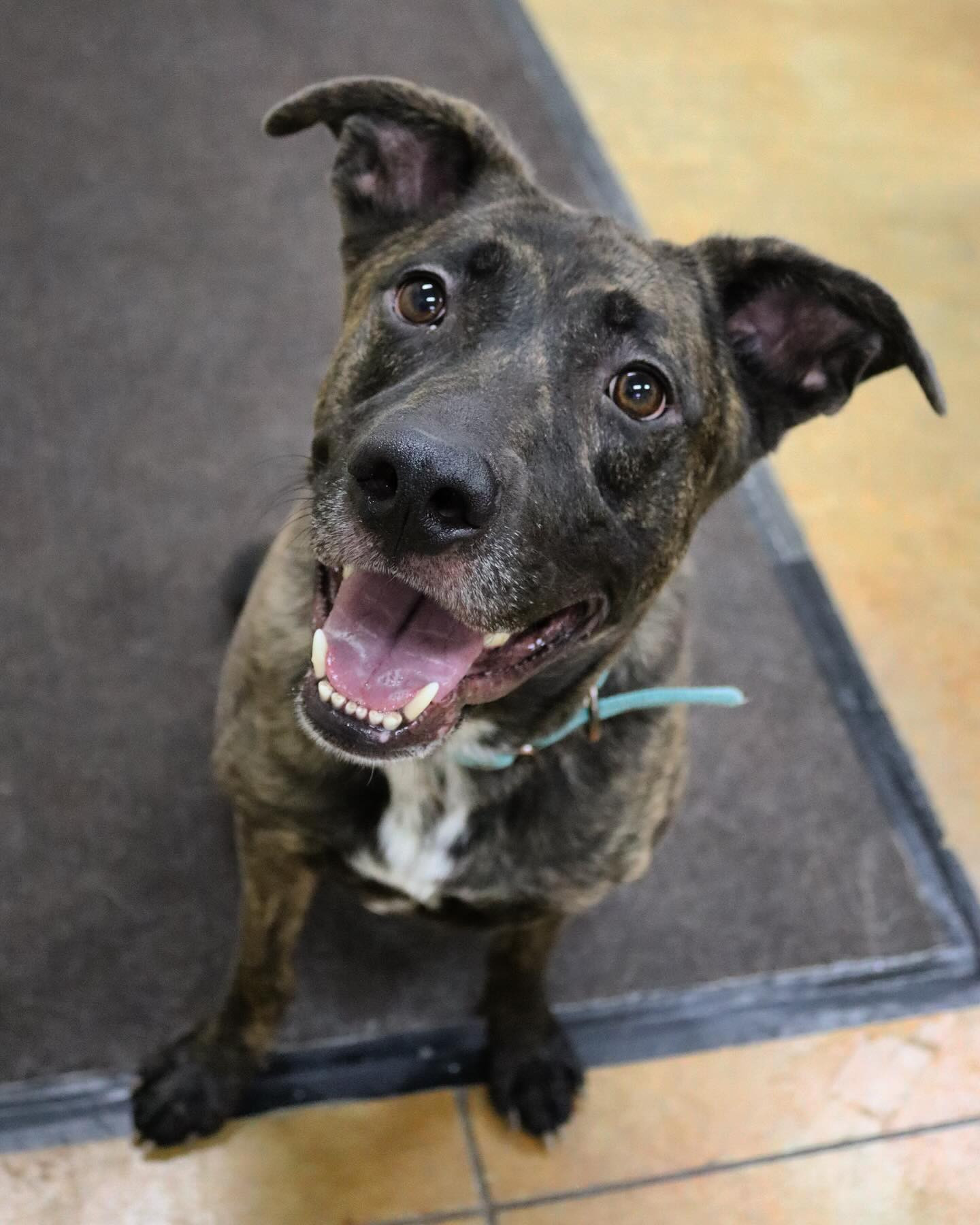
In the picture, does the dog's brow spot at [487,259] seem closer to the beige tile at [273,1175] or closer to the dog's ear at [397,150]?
the dog's ear at [397,150]

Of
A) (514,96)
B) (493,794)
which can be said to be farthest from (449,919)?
(514,96)

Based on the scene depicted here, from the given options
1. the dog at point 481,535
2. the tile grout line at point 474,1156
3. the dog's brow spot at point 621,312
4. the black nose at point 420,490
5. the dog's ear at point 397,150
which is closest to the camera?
the black nose at point 420,490

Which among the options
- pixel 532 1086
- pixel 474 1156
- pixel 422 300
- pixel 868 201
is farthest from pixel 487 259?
pixel 868 201

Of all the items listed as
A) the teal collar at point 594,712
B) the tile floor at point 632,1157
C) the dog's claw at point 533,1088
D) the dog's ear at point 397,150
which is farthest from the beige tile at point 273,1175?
the dog's ear at point 397,150

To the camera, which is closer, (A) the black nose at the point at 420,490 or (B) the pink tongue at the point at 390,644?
(A) the black nose at the point at 420,490

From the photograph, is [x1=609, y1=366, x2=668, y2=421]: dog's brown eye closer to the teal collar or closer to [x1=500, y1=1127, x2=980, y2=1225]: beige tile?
the teal collar

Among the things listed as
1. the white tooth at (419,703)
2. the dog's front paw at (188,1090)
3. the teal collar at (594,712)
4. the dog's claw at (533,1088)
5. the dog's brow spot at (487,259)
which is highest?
the dog's brow spot at (487,259)

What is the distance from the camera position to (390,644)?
150 centimetres

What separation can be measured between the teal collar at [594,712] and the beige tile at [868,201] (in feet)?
4.12

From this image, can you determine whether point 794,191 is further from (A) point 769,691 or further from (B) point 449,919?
(B) point 449,919

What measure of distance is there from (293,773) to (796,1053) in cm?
127

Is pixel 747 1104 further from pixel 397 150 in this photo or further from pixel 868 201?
pixel 868 201

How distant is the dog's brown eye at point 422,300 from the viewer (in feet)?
5.19

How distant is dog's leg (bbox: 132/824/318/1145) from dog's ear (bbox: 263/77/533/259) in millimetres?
1051
